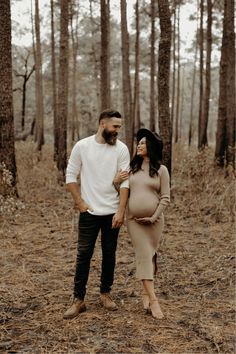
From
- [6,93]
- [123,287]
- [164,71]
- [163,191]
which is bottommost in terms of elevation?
[123,287]

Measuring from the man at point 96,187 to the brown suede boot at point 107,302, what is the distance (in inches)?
10.1

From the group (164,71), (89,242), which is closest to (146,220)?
(89,242)

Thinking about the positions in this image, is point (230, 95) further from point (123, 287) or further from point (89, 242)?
point (89, 242)

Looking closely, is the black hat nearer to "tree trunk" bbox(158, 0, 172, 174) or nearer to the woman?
the woman

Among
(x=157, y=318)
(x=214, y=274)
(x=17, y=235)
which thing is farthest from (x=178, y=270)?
(x=17, y=235)

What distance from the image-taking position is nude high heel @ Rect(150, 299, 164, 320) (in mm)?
4414

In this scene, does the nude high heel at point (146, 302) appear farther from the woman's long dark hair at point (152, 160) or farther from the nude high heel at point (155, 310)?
the woman's long dark hair at point (152, 160)

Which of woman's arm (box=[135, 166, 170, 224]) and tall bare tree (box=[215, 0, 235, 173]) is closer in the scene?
woman's arm (box=[135, 166, 170, 224])

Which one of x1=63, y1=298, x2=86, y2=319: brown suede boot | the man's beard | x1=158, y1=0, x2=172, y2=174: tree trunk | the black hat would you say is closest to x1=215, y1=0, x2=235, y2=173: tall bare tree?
x1=158, y1=0, x2=172, y2=174: tree trunk

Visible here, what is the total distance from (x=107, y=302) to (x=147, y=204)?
109cm

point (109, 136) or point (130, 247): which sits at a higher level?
point (109, 136)

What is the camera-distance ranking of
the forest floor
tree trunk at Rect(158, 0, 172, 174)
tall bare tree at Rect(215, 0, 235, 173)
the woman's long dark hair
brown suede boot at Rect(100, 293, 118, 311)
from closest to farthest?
the forest floor
the woman's long dark hair
brown suede boot at Rect(100, 293, 118, 311)
tree trunk at Rect(158, 0, 172, 174)
tall bare tree at Rect(215, 0, 235, 173)

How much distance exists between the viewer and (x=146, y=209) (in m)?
4.42

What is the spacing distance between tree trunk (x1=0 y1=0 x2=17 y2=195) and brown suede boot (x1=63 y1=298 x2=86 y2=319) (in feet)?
15.5
